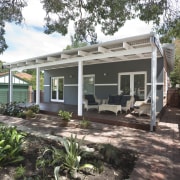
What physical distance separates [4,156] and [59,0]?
5.29m

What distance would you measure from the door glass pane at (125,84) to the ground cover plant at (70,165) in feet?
23.5

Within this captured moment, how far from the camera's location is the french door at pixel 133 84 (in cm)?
1020

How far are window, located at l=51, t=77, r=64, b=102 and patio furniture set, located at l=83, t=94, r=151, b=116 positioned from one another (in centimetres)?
443

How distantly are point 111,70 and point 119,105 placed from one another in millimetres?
3261

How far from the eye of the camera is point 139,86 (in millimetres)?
10344

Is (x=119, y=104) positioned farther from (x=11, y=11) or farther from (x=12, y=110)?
(x=11, y=11)

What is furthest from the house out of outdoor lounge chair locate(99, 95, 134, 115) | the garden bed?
the garden bed

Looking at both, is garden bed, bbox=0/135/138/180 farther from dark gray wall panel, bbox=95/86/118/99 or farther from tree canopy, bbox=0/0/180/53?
dark gray wall panel, bbox=95/86/118/99

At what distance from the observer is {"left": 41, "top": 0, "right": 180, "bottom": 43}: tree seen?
5.91 metres

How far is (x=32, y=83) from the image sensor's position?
21891 millimetres

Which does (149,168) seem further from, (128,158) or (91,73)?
(91,73)

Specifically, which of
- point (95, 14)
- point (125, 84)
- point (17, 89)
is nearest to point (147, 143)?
point (95, 14)

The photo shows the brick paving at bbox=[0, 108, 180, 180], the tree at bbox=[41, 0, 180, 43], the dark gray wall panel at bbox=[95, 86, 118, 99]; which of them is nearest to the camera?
the brick paving at bbox=[0, 108, 180, 180]

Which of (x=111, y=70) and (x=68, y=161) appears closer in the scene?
(x=68, y=161)
